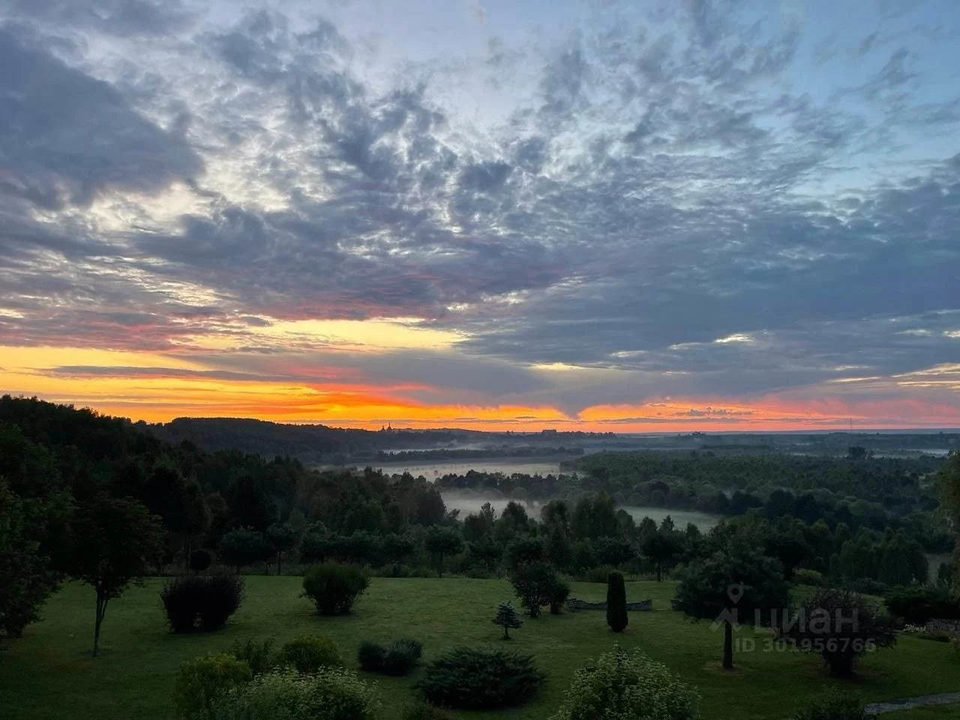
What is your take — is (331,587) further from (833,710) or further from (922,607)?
(922,607)

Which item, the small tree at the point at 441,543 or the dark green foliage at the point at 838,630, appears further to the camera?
the small tree at the point at 441,543

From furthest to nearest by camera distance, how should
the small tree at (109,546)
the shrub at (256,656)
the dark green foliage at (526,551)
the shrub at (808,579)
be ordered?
the shrub at (808,579) → the dark green foliage at (526,551) → the small tree at (109,546) → the shrub at (256,656)

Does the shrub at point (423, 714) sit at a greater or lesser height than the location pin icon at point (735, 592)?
lesser

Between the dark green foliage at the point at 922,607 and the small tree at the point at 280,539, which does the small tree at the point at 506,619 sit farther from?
the small tree at the point at 280,539

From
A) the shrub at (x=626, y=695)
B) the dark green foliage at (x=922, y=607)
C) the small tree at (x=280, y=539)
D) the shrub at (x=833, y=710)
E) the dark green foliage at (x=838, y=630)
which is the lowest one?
the small tree at (x=280, y=539)

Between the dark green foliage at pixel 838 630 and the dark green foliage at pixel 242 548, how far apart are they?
Answer: 1329 inches

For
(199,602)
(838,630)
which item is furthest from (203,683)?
(838,630)

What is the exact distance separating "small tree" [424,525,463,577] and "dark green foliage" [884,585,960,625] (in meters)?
25.6

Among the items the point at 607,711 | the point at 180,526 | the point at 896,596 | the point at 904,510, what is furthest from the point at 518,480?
the point at 607,711

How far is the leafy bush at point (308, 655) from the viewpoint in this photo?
14.8 m

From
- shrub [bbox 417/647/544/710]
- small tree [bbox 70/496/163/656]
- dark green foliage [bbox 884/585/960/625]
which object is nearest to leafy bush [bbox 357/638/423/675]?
shrub [bbox 417/647/544/710]

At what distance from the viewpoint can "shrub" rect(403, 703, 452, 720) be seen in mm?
14531

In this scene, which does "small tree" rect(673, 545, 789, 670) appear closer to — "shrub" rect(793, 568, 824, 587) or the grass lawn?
the grass lawn

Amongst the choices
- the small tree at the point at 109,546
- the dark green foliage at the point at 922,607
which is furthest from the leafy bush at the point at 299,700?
the dark green foliage at the point at 922,607
